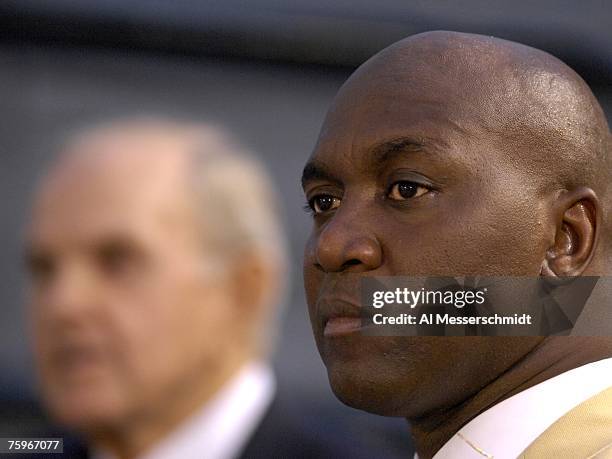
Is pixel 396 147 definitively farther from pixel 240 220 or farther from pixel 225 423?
pixel 225 423

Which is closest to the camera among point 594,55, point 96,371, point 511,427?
point 511,427

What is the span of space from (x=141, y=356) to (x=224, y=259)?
0.24 meters

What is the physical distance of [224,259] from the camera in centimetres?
195

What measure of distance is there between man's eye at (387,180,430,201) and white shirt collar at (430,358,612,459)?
30 cm

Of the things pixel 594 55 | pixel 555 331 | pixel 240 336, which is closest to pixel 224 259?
pixel 240 336

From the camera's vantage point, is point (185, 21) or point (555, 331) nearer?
point (555, 331)

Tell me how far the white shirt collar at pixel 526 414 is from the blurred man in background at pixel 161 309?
65cm

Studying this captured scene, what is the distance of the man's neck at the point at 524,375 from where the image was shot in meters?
1.37

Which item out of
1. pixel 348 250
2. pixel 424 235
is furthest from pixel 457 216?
pixel 348 250

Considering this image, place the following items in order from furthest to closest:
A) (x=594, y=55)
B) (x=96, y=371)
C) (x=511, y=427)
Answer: (x=594, y=55) → (x=96, y=371) → (x=511, y=427)

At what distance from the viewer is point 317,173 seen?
1.49 metres

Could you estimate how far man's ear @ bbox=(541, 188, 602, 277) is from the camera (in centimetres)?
138

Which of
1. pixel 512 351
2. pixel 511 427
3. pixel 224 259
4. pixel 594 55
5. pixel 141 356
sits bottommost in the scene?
pixel 511 427

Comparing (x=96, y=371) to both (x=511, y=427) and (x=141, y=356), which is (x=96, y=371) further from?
(x=511, y=427)
